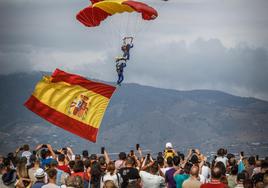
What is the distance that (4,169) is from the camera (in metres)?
25.1

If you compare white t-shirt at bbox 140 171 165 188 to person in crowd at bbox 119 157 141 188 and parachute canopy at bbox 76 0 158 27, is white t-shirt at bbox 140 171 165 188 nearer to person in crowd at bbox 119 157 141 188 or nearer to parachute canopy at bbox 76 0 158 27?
person in crowd at bbox 119 157 141 188

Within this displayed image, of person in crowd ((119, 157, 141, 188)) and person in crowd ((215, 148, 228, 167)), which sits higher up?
person in crowd ((215, 148, 228, 167))

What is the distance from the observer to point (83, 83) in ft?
103

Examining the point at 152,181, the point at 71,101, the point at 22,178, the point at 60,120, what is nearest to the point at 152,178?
the point at 152,181

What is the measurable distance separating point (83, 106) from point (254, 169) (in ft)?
22.2

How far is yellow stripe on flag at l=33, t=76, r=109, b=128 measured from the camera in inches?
1194

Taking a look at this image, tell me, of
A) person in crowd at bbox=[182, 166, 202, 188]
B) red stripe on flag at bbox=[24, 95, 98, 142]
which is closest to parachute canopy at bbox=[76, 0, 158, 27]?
red stripe on flag at bbox=[24, 95, 98, 142]

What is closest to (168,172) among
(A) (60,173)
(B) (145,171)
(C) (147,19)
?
(B) (145,171)

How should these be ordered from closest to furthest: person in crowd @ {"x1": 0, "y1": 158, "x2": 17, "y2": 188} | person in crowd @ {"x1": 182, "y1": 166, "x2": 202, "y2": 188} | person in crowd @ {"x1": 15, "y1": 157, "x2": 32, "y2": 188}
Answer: person in crowd @ {"x1": 182, "y1": 166, "x2": 202, "y2": 188}
person in crowd @ {"x1": 15, "y1": 157, "x2": 32, "y2": 188}
person in crowd @ {"x1": 0, "y1": 158, "x2": 17, "y2": 188}

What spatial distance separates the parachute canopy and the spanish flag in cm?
674

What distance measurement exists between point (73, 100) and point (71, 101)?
10 cm

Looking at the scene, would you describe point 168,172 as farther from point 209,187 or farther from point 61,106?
point 61,106

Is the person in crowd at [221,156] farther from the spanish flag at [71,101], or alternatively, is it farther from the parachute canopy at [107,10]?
the parachute canopy at [107,10]

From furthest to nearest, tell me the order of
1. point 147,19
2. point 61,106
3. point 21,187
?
point 147,19
point 61,106
point 21,187
